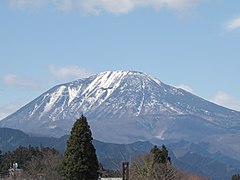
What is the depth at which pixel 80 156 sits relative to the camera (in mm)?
43875

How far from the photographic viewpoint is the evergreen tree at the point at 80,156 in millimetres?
43812

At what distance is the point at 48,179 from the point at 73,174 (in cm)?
3131

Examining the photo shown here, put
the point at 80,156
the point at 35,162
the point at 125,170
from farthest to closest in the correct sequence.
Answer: the point at 35,162, the point at 80,156, the point at 125,170

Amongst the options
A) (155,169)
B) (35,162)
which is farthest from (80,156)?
(35,162)

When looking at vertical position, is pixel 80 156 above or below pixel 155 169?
below

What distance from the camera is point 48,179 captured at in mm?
74688

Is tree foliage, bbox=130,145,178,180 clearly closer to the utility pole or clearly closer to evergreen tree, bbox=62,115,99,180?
evergreen tree, bbox=62,115,99,180

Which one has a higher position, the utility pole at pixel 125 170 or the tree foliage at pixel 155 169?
the tree foliage at pixel 155 169

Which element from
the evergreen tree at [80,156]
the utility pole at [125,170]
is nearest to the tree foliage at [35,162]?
the evergreen tree at [80,156]

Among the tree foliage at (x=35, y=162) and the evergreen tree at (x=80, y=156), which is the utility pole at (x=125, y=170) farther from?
the tree foliage at (x=35, y=162)

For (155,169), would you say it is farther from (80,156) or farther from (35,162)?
(35,162)

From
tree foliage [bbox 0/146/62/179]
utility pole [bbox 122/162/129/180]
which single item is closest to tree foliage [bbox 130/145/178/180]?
tree foliage [bbox 0/146/62/179]

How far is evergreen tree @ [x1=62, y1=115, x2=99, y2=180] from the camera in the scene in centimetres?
4381

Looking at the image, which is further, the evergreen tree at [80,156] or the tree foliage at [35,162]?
the tree foliage at [35,162]
